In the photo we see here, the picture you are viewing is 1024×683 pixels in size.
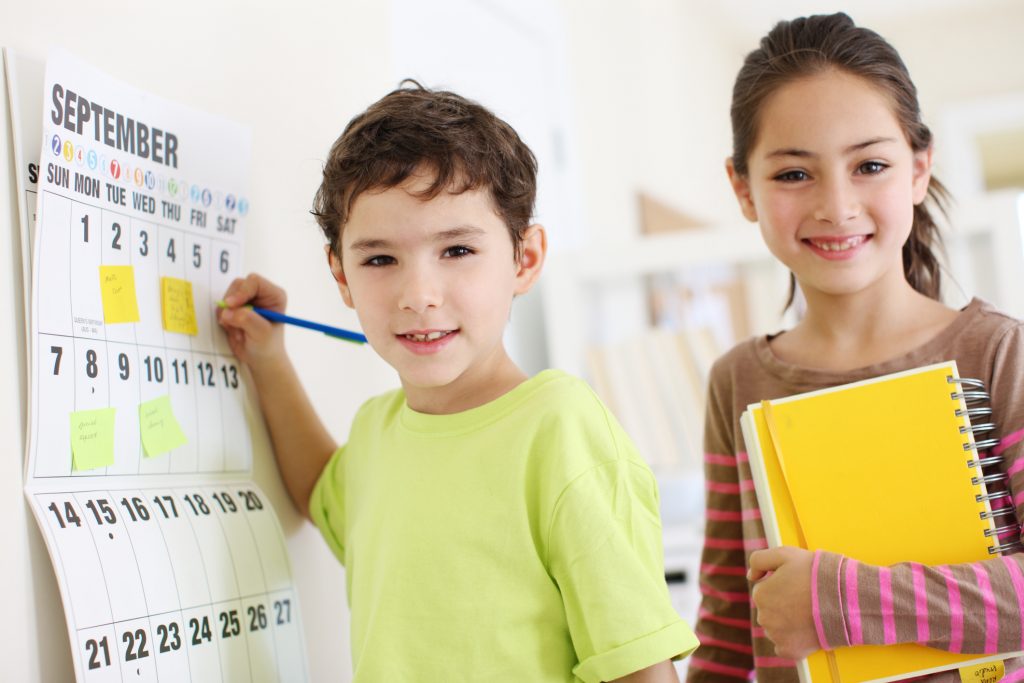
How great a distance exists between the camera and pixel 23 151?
2.62ft

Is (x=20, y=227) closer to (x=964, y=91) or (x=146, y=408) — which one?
(x=146, y=408)

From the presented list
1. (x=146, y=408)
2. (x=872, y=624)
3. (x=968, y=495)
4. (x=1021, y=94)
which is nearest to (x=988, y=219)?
(x=968, y=495)

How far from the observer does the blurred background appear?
2.92 ft

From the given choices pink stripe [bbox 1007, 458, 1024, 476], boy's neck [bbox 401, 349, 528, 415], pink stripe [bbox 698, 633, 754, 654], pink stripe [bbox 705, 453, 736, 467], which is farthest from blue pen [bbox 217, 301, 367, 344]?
pink stripe [bbox 1007, 458, 1024, 476]

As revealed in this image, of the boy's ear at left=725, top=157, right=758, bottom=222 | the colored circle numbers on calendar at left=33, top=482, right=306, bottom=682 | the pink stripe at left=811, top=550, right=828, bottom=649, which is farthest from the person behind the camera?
the boy's ear at left=725, top=157, right=758, bottom=222

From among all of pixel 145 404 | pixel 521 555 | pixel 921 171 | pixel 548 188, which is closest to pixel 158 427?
pixel 145 404

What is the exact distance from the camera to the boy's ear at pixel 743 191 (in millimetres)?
1167

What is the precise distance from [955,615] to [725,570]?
0.34m

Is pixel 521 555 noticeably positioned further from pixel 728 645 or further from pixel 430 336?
pixel 728 645

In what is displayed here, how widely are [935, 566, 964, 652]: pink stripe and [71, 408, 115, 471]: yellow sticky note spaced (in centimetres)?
73

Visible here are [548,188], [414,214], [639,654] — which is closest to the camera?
[639,654]

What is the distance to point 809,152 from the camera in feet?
3.42

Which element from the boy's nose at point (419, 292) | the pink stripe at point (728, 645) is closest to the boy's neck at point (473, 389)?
the boy's nose at point (419, 292)

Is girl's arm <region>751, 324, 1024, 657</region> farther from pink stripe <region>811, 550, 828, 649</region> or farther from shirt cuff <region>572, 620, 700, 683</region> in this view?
shirt cuff <region>572, 620, 700, 683</region>
